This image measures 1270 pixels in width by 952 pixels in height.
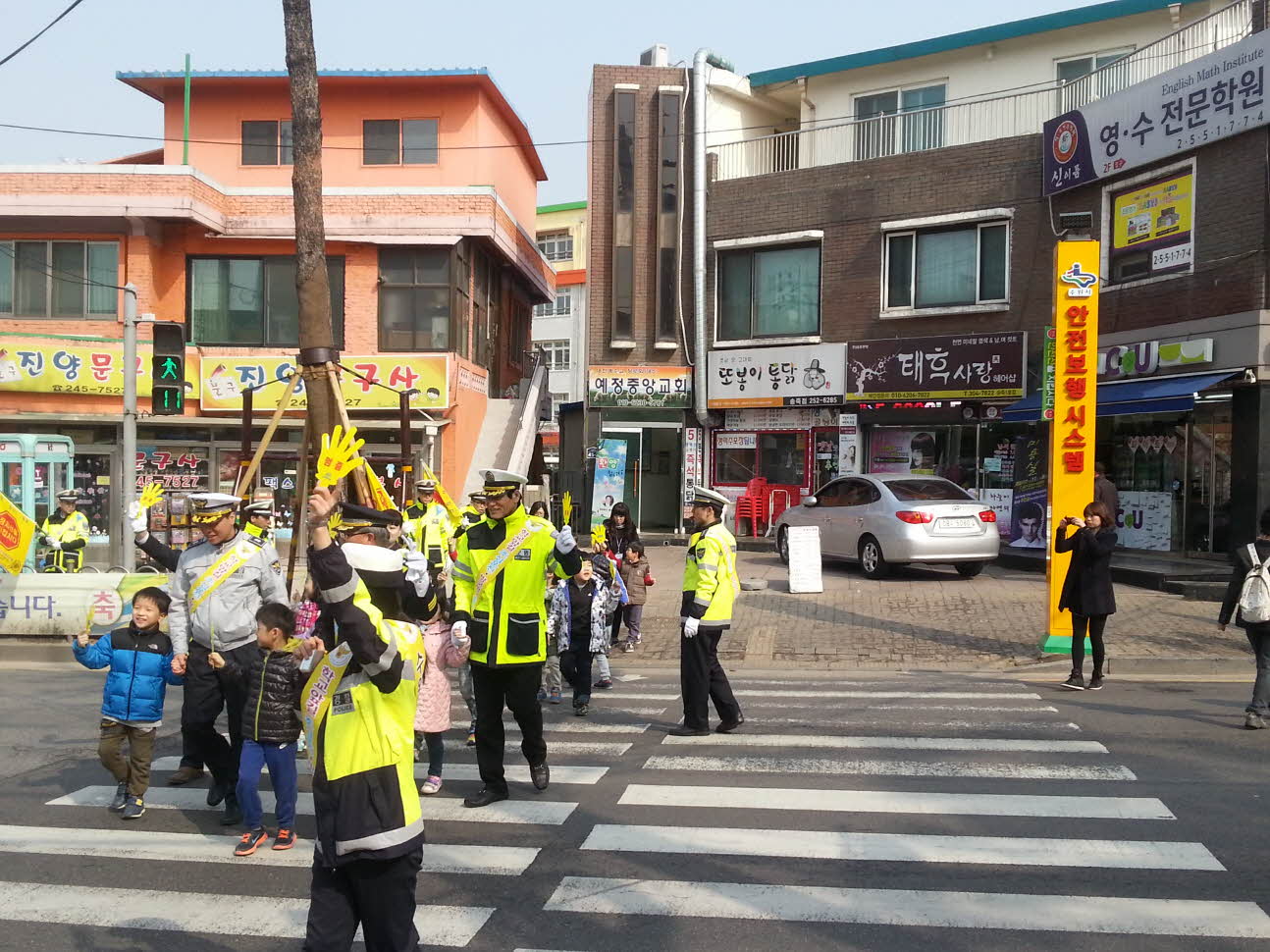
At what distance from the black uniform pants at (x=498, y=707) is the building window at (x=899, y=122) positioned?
19.0 m

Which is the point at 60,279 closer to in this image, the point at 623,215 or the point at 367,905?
the point at 623,215

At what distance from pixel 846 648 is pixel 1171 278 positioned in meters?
9.41

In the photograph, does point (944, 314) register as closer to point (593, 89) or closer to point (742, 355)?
point (742, 355)

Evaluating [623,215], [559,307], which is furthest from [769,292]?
[559,307]

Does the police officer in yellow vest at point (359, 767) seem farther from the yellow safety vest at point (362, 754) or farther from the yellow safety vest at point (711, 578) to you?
the yellow safety vest at point (711, 578)

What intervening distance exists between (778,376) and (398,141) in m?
9.57

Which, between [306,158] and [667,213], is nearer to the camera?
[306,158]

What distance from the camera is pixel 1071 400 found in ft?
39.7

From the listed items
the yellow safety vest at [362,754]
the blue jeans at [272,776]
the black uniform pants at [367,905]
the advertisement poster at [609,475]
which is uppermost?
the advertisement poster at [609,475]

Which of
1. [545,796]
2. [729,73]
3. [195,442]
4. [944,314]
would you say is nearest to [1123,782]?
[545,796]

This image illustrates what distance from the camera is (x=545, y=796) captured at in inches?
271

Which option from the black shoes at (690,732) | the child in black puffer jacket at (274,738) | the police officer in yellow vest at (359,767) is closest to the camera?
the police officer in yellow vest at (359,767)

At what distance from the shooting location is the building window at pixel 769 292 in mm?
24094

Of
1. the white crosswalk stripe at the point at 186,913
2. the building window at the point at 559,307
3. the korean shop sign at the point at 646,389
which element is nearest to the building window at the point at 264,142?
the korean shop sign at the point at 646,389
